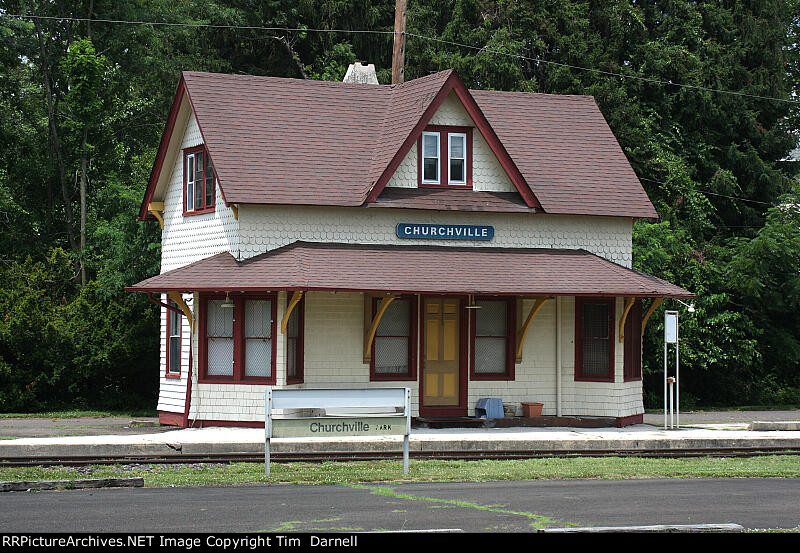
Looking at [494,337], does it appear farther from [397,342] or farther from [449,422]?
[449,422]

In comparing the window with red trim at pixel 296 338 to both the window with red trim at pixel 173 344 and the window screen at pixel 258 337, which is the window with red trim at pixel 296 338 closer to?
the window screen at pixel 258 337

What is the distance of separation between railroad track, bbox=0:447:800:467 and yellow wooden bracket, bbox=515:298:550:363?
157 inches

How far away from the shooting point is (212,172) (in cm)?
2367

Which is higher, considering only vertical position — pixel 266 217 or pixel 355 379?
pixel 266 217

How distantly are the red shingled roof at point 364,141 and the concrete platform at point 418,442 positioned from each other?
480 centimetres

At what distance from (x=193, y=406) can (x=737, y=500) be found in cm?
1274

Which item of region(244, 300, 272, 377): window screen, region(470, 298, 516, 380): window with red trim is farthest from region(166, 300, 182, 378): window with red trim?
region(470, 298, 516, 380): window with red trim

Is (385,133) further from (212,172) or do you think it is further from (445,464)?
(445,464)

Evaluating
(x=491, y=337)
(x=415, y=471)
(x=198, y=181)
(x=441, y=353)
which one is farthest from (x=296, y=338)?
(x=415, y=471)

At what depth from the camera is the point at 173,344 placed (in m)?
24.6

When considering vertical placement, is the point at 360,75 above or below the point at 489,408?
above

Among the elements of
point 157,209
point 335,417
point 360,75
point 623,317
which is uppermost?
point 360,75

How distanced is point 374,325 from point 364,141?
484 centimetres
